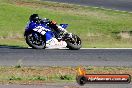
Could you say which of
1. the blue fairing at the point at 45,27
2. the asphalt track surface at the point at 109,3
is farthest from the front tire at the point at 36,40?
the asphalt track surface at the point at 109,3

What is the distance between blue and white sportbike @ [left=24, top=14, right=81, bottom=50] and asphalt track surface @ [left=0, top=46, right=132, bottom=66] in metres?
0.58

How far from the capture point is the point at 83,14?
117 ft

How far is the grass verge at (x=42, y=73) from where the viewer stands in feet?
37.2

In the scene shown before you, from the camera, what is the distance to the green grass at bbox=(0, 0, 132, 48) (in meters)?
26.4

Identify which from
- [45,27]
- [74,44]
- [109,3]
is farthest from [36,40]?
[109,3]

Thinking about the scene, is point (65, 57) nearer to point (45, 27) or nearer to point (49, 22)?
point (45, 27)

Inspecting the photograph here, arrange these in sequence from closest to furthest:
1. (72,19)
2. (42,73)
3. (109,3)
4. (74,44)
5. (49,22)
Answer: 1. (42,73)
2. (74,44)
3. (49,22)
4. (72,19)
5. (109,3)

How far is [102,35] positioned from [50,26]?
8.57m

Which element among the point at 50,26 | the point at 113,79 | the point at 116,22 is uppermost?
the point at 113,79

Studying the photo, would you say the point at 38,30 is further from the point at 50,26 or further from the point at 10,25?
the point at 10,25

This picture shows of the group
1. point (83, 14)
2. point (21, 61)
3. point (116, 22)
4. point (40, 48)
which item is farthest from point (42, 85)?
point (83, 14)

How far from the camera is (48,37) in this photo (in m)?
19.6

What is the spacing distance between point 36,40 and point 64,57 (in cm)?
282

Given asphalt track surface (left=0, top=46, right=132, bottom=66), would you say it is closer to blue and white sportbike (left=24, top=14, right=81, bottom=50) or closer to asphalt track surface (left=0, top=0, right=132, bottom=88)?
asphalt track surface (left=0, top=0, right=132, bottom=88)
